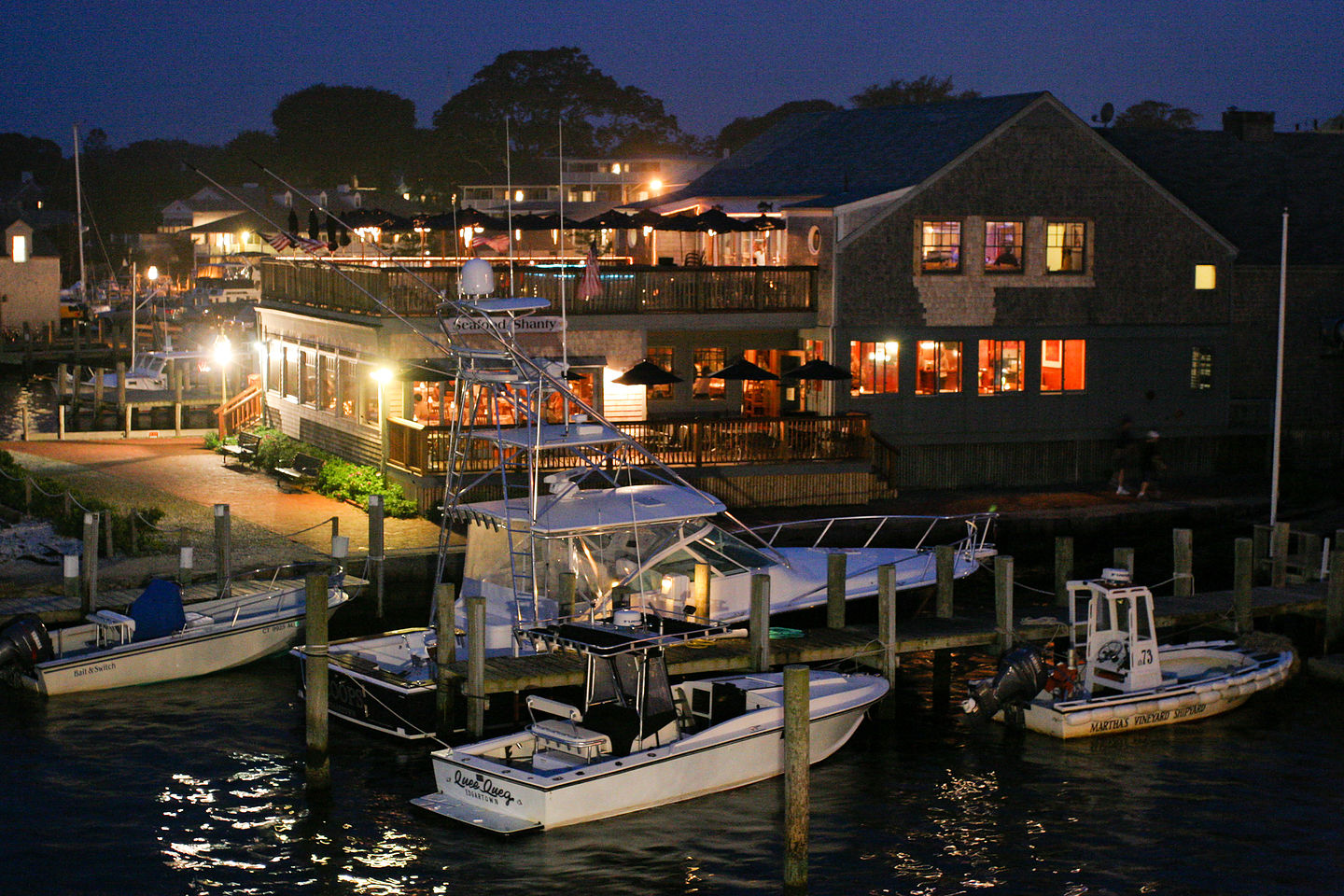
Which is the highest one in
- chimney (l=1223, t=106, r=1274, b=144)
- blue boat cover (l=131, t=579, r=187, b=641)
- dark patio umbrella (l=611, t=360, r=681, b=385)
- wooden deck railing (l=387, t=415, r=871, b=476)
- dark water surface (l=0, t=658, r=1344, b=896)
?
chimney (l=1223, t=106, r=1274, b=144)

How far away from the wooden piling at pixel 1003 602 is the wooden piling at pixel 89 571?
13837mm

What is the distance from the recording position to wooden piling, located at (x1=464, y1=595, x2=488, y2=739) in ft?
67.3

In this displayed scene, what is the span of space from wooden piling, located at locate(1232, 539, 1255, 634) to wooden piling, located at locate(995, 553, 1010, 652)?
4.96 meters

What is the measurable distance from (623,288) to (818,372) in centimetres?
494

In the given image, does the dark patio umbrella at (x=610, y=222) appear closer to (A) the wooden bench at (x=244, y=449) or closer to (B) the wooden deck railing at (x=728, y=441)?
(B) the wooden deck railing at (x=728, y=441)

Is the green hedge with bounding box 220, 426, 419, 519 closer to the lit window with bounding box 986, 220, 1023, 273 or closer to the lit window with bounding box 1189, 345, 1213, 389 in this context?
the lit window with bounding box 986, 220, 1023, 273

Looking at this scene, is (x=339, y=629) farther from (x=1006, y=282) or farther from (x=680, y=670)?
(x=1006, y=282)

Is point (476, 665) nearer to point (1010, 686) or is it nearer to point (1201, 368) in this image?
point (1010, 686)

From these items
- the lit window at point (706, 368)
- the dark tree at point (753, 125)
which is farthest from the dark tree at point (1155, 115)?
the lit window at point (706, 368)

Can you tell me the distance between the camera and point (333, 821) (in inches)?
747

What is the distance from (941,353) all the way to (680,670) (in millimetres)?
18762

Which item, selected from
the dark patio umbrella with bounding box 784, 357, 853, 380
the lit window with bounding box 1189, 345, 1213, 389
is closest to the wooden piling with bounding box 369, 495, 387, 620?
the dark patio umbrella with bounding box 784, 357, 853, 380

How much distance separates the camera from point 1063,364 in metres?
39.4

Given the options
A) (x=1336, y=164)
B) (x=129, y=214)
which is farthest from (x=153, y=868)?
(x=129, y=214)
